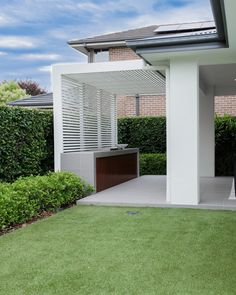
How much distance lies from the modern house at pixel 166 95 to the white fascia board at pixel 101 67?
0.02 m

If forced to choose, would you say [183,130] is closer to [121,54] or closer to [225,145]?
[225,145]

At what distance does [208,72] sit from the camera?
34.7 ft

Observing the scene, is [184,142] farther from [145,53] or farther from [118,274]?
[118,274]

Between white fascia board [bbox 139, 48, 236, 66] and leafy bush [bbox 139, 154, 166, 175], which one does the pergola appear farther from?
leafy bush [bbox 139, 154, 166, 175]

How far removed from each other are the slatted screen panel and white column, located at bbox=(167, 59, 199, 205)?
2.86 m

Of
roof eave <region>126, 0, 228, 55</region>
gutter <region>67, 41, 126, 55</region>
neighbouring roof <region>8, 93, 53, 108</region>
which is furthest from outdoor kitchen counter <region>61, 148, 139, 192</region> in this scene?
gutter <region>67, 41, 126, 55</region>

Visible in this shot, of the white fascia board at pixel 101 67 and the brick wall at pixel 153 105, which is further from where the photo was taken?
the brick wall at pixel 153 105

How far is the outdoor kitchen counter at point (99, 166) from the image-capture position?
10203 mm

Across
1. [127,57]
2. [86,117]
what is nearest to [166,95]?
[86,117]

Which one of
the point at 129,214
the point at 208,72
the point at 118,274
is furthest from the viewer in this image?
the point at 208,72

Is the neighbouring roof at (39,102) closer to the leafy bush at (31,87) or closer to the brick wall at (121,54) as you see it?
the brick wall at (121,54)

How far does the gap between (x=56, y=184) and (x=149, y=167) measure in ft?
24.0

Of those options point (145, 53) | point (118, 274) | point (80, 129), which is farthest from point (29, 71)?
point (118, 274)

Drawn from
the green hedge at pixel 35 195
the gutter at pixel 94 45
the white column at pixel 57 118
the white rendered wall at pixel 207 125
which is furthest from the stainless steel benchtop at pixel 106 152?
the gutter at pixel 94 45
